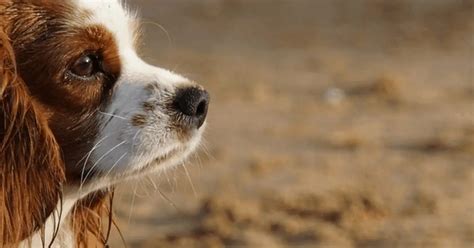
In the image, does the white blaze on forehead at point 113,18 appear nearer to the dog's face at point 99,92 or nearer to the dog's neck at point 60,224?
the dog's face at point 99,92

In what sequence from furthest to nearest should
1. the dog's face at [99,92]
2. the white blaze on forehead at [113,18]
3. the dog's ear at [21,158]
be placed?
the white blaze on forehead at [113,18] < the dog's face at [99,92] < the dog's ear at [21,158]

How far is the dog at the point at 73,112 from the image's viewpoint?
13.3 feet

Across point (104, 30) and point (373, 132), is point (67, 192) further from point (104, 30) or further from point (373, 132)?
point (373, 132)

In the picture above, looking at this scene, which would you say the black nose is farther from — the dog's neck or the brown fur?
the dog's neck

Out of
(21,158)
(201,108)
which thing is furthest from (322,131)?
(21,158)

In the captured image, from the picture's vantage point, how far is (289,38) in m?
14.0

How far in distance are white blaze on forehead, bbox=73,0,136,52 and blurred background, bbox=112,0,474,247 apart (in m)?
0.45

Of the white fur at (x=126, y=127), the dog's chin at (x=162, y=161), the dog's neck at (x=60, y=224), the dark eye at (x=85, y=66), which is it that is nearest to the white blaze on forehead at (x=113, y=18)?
the white fur at (x=126, y=127)

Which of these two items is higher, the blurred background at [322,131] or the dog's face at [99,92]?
the blurred background at [322,131]

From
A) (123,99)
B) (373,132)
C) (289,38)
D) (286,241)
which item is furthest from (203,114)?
(289,38)

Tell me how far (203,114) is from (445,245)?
120 inches

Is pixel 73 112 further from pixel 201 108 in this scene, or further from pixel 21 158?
pixel 201 108

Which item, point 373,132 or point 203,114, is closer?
point 203,114

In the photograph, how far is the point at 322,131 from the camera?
9.73 metres
